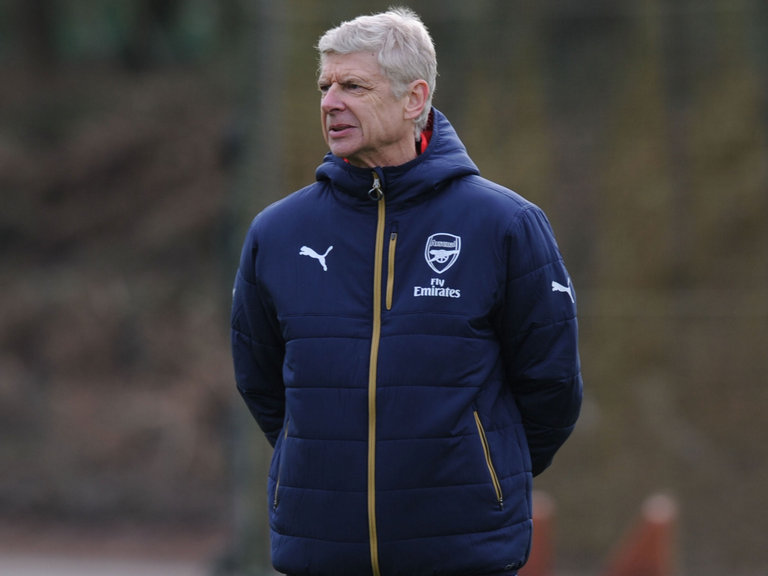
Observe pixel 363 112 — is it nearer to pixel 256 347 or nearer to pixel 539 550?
pixel 256 347

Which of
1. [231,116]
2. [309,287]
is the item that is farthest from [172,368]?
[309,287]

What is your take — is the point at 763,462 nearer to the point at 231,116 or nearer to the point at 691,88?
the point at 691,88

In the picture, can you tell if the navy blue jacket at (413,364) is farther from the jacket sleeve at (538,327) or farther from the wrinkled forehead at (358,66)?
the wrinkled forehead at (358,66)

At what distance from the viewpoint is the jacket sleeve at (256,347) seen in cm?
334

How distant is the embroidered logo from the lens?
3.08 meters

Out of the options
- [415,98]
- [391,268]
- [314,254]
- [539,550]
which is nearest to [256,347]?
[314,254]

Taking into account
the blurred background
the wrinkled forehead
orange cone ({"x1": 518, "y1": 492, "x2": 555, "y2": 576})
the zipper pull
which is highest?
the wrinkled forehead

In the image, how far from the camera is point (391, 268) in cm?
309

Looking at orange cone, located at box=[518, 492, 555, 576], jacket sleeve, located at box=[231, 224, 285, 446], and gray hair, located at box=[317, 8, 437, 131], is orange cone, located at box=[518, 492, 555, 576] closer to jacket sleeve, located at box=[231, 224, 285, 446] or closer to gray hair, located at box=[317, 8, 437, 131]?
jacket sleeve, located at box=[231, 224, 285, 446]

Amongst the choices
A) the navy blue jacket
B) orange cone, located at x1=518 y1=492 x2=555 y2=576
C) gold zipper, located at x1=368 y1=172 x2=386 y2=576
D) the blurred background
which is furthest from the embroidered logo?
the blurred background

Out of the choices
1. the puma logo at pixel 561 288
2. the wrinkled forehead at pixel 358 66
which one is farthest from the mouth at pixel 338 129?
the puma logo at pixel 561 288

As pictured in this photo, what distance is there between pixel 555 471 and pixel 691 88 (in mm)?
1943

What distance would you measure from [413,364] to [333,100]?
0.63 meters

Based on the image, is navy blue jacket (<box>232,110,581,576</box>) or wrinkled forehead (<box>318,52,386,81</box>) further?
wrinkled forehead (<box>318,52,386,81</box>)
